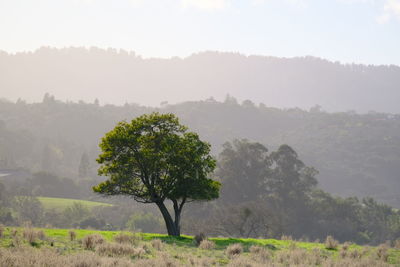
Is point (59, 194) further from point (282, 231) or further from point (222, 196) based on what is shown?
point (282, 231)

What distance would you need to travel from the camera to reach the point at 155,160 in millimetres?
27984

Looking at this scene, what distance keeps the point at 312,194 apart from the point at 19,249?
261ft

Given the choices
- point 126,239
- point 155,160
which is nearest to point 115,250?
point 126,239

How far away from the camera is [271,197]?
84.7 m

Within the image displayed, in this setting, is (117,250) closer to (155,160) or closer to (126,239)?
(126,239)

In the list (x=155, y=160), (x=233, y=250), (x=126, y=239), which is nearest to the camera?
(x=233, y=250)

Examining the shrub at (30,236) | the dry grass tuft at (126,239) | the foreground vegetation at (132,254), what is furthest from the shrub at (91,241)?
the shrub at (30,236)

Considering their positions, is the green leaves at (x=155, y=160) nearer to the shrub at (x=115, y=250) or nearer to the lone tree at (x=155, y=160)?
the lone tree at (x=155, y=160)

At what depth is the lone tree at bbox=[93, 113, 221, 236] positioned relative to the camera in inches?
1104

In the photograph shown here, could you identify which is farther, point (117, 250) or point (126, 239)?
point (126, 239)

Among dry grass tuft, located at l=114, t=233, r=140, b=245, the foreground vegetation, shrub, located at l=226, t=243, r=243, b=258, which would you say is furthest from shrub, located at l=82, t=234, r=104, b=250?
shrub, located at l=226, t=243, r=243, b=258

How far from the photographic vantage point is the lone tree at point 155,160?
28.0 m

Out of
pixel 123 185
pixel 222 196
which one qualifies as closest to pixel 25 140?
pixel 222 196

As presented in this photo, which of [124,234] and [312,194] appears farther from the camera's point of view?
[312,194]
